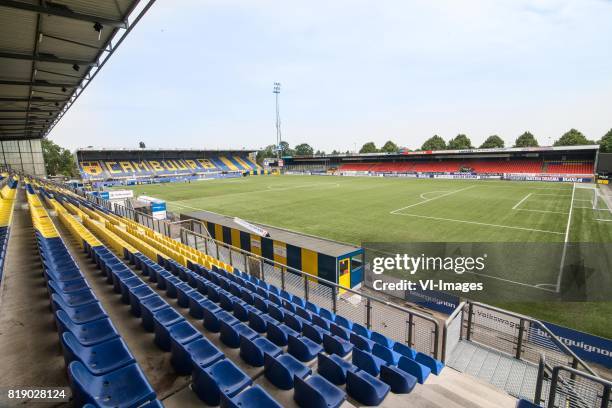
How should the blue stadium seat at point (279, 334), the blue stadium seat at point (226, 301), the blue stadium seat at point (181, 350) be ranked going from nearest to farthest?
the blue stadium seat at point (181, 350)
the blue stadium seat at point (279, 334)
the blue stadium seat at point (226, 301)

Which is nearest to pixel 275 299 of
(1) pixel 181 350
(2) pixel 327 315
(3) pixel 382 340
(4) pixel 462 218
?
(2) pixel 327 315

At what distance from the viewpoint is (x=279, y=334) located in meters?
5.34

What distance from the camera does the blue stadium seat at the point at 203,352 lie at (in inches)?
162

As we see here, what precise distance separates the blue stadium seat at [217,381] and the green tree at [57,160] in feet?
319

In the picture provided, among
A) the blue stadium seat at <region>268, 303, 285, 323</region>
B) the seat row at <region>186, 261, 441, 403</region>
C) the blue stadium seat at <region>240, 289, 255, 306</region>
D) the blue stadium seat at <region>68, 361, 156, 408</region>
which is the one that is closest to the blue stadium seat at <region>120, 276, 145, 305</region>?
the seat row at <region>186, 261, 441, 403</region>

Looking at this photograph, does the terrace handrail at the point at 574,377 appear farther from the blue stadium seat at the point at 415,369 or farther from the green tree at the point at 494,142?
the green tree at the point at 494,142

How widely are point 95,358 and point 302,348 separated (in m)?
2.95

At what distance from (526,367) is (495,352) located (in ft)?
2.04

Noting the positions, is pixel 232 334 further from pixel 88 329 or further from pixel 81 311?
pixel 81 311

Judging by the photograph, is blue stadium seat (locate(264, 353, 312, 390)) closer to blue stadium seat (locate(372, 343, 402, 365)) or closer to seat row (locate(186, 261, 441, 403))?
seat row (locate(186, 261, 441, 403))

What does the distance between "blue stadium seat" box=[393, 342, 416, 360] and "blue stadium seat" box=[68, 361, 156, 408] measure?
429cm

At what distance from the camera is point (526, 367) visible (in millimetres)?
Answer: 6098

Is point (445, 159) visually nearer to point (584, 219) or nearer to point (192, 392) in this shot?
point (584, 219)

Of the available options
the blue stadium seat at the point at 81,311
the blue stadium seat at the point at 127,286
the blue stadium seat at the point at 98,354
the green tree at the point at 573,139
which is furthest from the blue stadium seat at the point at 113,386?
the green tree at the point at 573,139
